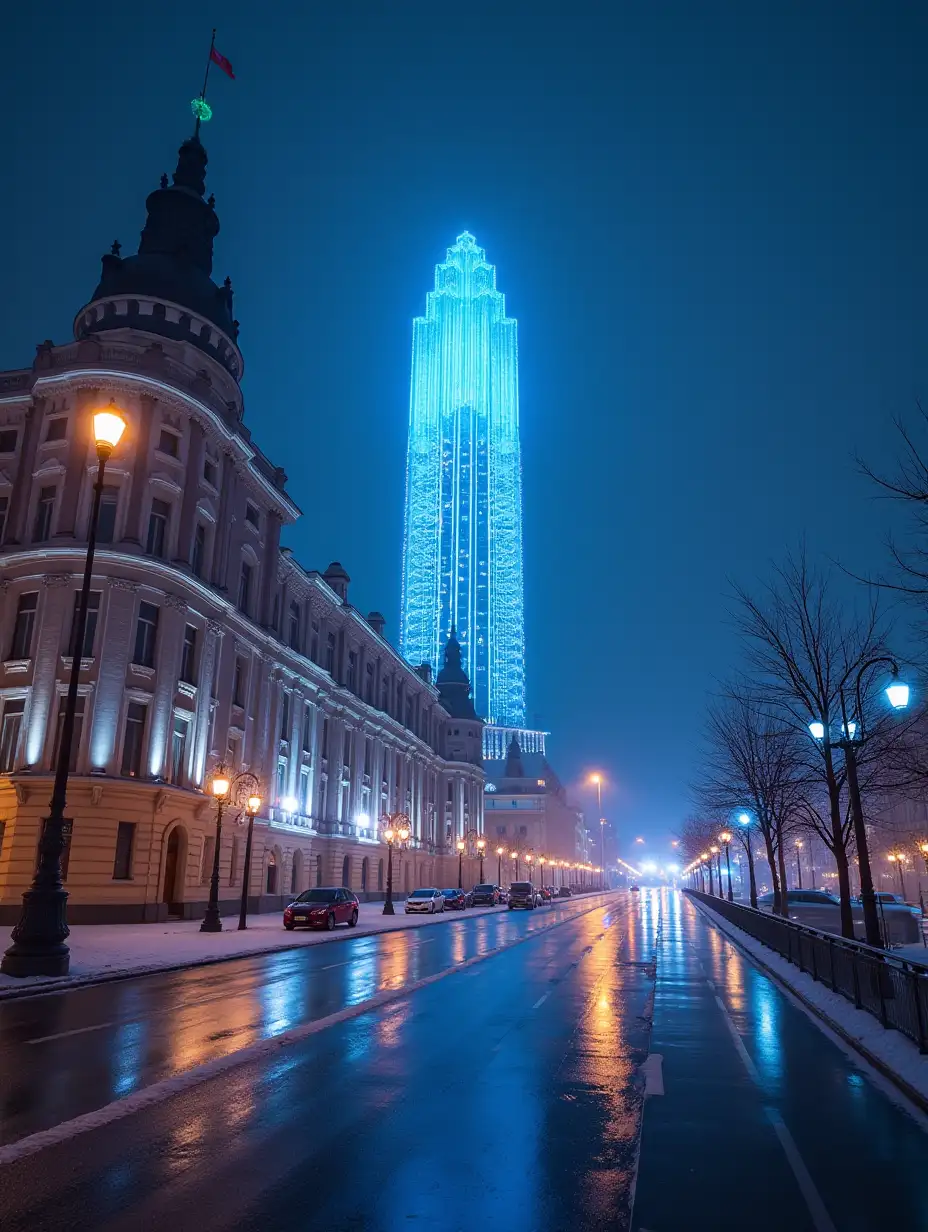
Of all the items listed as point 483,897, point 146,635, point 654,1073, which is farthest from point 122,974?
point 483,897

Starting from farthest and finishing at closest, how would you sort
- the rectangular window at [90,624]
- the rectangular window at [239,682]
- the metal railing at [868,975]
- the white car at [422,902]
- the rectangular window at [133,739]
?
the white car at [422,902] < the rectangular window at [239,682] < the rectangular window at [133,739] < the rectangular window at [90,624] < the metal railing at [868,975]

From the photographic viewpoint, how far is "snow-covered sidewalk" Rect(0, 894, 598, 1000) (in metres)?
17.5

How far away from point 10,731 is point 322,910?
14275 mm

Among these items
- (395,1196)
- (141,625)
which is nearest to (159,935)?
(141,625)

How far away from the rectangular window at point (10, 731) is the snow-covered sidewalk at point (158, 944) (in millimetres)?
7170

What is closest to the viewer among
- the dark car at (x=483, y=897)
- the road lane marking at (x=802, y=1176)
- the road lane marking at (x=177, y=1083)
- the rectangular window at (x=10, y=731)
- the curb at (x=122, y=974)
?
the road lane marking at (x=802, y=1176)

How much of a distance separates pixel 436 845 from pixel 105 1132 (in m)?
87.7

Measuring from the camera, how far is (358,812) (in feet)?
215

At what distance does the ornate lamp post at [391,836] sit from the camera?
153 feet

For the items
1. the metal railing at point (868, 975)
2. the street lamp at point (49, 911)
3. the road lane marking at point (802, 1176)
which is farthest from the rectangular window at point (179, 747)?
the road lane marking at point (802, 1176)

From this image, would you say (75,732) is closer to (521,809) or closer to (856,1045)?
(856,1045)

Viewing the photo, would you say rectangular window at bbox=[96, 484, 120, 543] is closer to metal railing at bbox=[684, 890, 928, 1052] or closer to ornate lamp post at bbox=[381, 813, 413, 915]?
ornate lamp post at bbox=[381, 813, 413, 915]

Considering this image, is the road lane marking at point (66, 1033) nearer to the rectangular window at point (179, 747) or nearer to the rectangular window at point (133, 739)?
the rectangular window at point (133, 739)

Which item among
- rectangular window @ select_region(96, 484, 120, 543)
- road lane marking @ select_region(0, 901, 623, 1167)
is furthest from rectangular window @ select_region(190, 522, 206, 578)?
road lane marking @ select_region(0, 901, 623, 1167)
